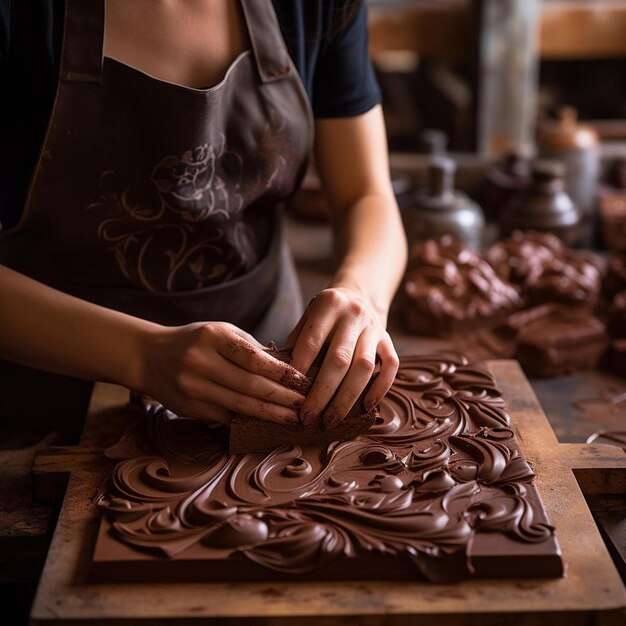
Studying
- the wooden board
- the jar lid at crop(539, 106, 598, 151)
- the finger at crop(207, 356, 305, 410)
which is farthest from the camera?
the jar lid at crop(539, 106, 598, 151)

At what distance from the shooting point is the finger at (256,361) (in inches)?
62.9

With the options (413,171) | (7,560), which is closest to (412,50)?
(413,171)

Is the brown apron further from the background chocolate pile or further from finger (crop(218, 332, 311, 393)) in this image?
the background chocolate pile

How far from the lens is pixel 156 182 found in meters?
1.93

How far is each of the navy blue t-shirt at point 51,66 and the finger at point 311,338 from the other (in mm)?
693

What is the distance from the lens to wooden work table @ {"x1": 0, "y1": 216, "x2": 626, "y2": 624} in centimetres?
161

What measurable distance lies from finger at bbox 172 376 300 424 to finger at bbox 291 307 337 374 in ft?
0.30

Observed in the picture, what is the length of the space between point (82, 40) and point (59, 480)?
2.82 ft

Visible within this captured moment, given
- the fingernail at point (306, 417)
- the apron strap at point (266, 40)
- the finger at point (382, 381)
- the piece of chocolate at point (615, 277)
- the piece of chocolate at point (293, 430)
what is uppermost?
the apron strap at point (266, 40)

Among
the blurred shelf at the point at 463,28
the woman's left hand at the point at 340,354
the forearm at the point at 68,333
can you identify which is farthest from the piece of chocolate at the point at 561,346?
the blurred shelf at the point at 463,28

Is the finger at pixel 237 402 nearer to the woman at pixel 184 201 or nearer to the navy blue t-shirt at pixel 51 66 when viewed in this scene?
the woman at pixel 184 201

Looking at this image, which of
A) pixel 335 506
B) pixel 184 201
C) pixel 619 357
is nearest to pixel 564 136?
pixel 619 357

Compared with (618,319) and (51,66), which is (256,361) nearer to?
(51,66)

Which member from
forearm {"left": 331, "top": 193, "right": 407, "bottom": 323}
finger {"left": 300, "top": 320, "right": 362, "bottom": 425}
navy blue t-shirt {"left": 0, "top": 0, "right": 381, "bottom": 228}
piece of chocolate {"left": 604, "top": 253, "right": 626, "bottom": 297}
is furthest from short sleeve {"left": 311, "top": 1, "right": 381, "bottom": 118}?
piece of chocolate {"left": 604, "top": 253, "right": 626, "bottom": 297}
